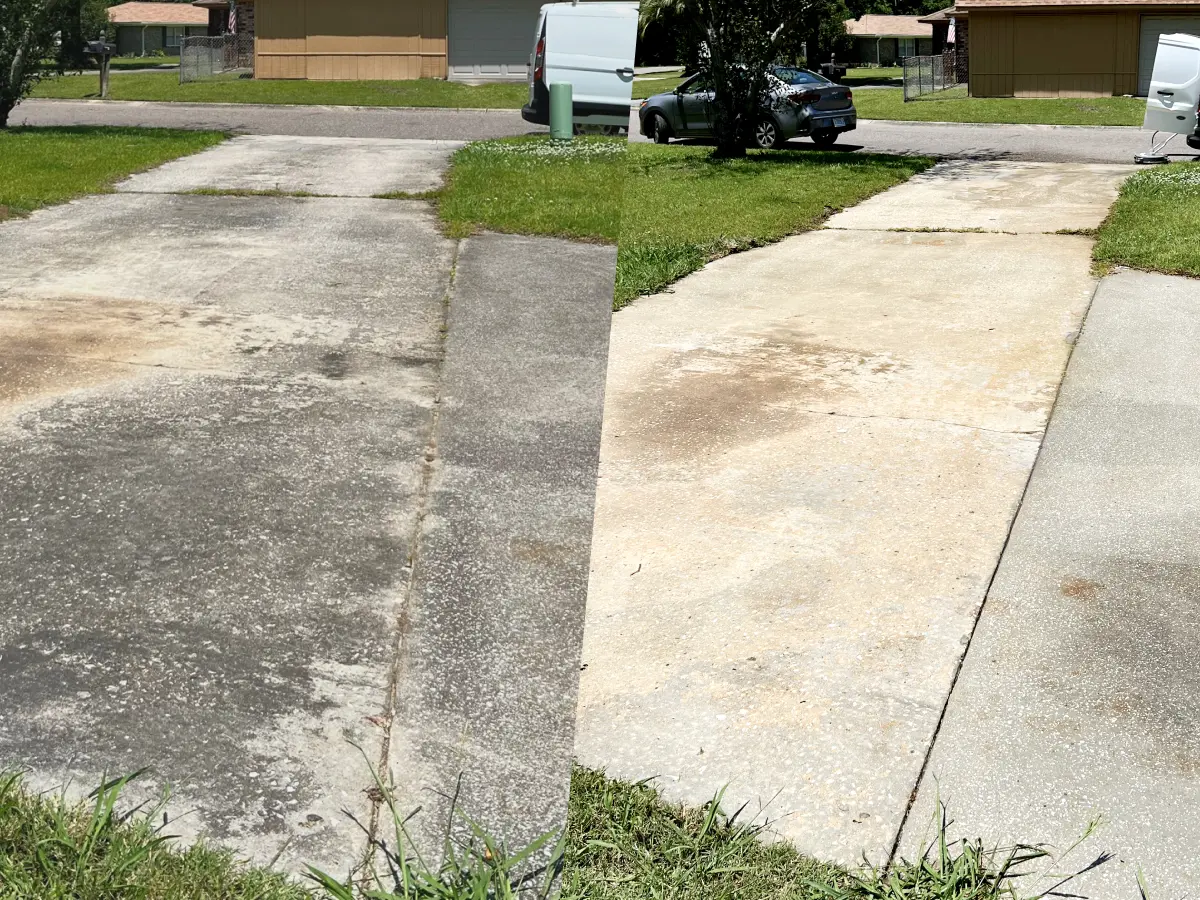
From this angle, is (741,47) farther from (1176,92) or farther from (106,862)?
(106,862)

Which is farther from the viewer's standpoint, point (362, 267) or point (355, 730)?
point (362, 267)

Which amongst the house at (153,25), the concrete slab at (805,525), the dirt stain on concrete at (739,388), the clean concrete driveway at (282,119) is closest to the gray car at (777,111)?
the clean concrete driveway at (282,119)

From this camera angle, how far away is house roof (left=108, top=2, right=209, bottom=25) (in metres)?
69.2

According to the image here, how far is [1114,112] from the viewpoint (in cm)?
2709

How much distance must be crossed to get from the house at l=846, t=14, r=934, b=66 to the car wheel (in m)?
46.7

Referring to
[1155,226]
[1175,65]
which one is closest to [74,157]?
[1155,226]

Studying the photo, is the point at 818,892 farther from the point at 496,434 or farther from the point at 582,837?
the point at 496,434

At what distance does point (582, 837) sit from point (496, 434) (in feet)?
8.47

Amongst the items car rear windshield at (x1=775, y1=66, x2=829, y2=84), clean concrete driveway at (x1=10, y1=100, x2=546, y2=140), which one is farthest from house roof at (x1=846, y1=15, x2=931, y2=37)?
car rear windshield at (x1=775, y1=66, x2=829, y2=84)

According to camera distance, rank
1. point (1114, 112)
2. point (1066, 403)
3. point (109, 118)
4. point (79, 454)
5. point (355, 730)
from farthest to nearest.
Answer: point (1114, 112)
point (109, 118)
point (1066, 403)
point (79, 454)
point (355, 730)

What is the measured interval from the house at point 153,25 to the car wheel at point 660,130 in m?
56.5

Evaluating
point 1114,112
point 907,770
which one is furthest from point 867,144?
point 907,770

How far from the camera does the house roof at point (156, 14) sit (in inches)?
2726

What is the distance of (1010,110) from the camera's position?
89.9 feet
